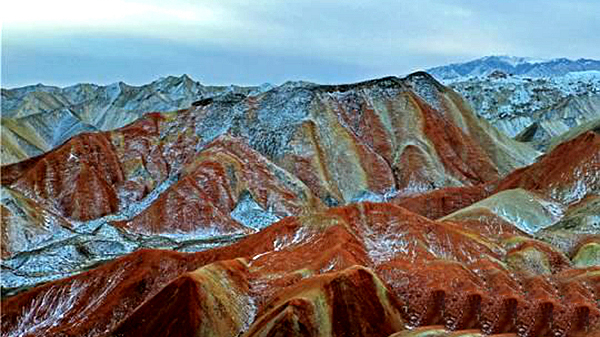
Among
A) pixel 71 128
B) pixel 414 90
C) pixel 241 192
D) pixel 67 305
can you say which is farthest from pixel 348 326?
pixel 71 128

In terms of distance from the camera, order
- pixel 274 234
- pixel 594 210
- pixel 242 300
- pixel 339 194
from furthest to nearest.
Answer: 1. pixel 339 194
2. pixel 594 210
3. pixel 274 234
4. pixel 242 300

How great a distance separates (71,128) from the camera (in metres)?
168

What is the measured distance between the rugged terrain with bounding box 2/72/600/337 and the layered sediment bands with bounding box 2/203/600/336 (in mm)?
120

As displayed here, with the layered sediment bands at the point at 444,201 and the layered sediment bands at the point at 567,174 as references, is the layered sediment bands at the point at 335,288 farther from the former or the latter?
the layered sediment bands at the point at 444,201

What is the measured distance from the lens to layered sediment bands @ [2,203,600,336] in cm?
4191

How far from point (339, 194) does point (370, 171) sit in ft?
21.6

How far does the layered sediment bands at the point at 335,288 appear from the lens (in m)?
41.9

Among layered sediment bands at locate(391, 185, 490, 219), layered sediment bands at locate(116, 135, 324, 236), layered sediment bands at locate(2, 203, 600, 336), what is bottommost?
layered sediment bands at locate(116, 135, 324, 236)

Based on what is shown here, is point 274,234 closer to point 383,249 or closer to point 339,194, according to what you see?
point 383,249

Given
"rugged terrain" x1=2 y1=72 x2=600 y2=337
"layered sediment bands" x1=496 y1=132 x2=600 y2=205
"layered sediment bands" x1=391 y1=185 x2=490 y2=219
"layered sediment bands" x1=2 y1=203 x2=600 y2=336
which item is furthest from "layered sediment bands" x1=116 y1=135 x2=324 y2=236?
"layered sediment bands" x1=2 y1=203 x2=600 y2=336

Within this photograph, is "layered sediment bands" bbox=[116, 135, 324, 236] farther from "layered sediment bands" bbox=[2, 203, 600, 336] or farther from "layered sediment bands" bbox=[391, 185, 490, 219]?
"layered sediment bands" bbox=[2, 203, 600, 336]

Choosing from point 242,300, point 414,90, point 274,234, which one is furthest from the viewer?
point 414,90

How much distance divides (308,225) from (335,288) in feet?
43.5

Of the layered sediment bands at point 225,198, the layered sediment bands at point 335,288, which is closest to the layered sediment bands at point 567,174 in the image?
the layered sediment bands at point 335,288
